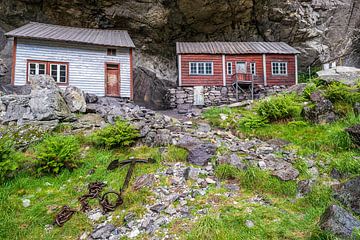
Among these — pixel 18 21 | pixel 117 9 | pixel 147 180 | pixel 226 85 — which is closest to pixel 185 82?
pixel 226 85

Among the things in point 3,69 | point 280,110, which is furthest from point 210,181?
point 3,69

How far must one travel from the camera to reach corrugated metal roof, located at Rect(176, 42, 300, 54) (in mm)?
22844

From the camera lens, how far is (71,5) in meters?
23.3

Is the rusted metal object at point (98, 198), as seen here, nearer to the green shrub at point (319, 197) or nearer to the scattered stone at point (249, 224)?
the scattered stone at point (249, 224)

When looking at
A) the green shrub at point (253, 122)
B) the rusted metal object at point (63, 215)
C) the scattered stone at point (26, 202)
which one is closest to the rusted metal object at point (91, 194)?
the rusted metal object at point (63, 215)

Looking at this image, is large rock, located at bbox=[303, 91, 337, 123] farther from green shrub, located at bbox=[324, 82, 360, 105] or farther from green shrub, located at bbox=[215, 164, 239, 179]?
green shrub, located at bbox=[215, 164, 239, 179]

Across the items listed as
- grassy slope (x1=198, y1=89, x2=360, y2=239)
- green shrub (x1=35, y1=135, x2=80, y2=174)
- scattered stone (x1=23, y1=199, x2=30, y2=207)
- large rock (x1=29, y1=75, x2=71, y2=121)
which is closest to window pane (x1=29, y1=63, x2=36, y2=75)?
large rock (x1=29, y1=75, x2=71, y2=121)

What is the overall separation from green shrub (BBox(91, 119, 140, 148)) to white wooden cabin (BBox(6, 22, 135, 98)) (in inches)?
403

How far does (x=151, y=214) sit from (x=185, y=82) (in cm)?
1787

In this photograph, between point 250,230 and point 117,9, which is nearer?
point 250,230

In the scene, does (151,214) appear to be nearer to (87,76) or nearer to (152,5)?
(87,76)

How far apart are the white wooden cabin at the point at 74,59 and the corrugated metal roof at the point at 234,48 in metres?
6.23

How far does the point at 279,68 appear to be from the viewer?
2370 cm

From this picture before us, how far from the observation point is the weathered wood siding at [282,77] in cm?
2348
